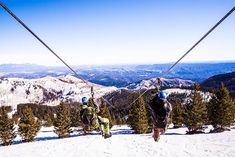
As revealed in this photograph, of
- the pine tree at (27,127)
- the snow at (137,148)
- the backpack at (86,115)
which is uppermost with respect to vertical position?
the backpack at (86,115)

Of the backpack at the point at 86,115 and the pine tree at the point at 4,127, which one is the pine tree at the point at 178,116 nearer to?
the pine tree at the point at 4,127

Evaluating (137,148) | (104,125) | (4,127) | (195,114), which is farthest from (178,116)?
(104,125)

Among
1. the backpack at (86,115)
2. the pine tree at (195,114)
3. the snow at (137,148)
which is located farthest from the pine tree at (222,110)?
the backpack at (86,115)

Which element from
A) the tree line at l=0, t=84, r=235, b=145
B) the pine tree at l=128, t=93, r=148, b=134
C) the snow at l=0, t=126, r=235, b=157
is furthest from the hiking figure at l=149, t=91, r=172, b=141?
the pine tree at l=128, t=93, r=148, b=134

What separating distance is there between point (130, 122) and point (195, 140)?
2296 centimetres

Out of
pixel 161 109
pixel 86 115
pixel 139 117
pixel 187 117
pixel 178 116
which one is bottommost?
pixel 178 116

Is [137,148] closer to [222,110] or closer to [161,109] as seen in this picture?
[222,110]

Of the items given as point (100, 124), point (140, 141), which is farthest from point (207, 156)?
point (100, 124)

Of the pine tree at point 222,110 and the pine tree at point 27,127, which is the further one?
the pine tree at point 27,127

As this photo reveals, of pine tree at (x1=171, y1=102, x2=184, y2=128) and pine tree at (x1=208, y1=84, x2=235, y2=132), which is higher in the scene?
pine tree at (x1=208, y1=84, x2=235, y2=132)

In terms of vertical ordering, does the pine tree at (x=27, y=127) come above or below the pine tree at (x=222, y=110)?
below

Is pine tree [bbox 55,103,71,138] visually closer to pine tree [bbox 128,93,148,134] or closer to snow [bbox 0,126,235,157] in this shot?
snow [bbox 0,126,235,157]

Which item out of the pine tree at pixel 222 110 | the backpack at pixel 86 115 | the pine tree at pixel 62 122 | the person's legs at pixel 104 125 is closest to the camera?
the backpack at pixel 86 115

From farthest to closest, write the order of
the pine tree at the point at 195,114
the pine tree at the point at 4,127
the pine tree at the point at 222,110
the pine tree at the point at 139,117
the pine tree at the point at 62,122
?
the pine tree at the point at 62,122
the pine tree at the point at 4,127
the pine tree at the point at 139,117
the pine tree at the point at 195,114
the pine tree at the point at 222,110
